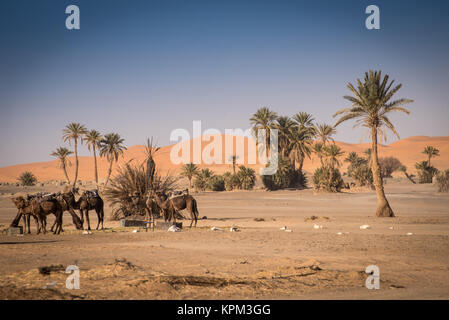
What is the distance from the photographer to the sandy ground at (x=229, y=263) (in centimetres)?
846

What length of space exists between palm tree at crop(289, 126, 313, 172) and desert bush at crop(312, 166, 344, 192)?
11.2m

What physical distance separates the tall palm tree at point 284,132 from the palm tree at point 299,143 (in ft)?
2.43

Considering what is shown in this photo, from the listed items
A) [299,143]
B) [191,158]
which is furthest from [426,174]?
[191,158]

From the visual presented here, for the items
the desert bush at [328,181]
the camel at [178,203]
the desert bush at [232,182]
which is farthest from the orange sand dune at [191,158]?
the camel at [178,203]

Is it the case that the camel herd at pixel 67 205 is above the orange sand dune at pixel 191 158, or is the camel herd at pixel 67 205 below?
below

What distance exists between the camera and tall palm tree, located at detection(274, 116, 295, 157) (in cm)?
6719

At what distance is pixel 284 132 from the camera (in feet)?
222

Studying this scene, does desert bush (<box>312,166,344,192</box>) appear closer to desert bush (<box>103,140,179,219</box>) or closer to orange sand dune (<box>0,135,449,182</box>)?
desert bush (<box>103,140,179,219</box>)

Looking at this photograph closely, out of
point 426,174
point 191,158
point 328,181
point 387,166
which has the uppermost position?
point 191,158

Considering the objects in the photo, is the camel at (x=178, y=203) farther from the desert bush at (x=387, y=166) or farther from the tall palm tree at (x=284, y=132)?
the desert bush at (x=387, y=166)

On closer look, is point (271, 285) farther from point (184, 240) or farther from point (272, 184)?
point (272, 184)

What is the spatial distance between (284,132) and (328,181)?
1640 centimetres

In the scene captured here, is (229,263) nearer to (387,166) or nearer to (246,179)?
(246,179)
